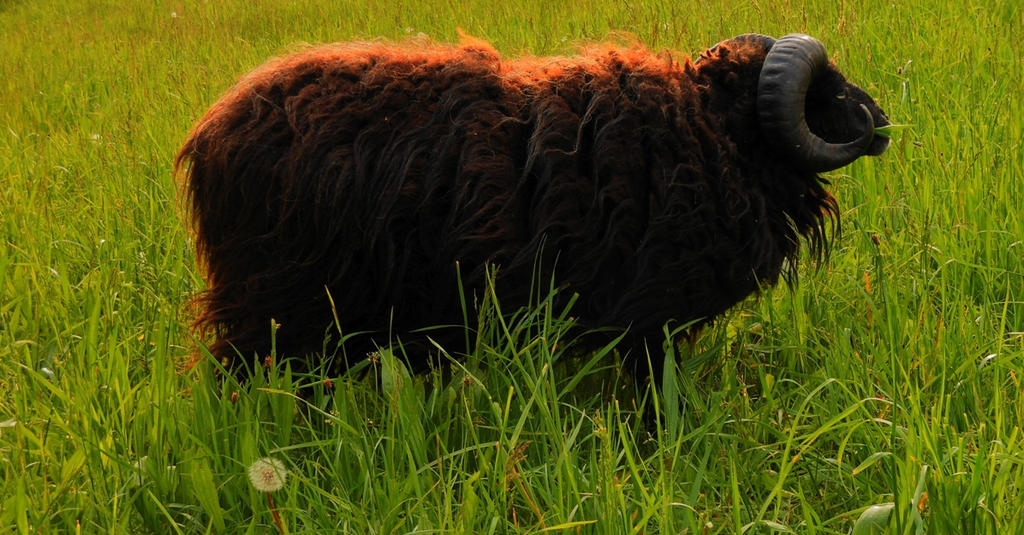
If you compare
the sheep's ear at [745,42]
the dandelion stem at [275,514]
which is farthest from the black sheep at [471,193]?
the dandelion stem at [275,514]

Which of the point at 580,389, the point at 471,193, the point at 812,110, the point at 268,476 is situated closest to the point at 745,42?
the point at 812,110

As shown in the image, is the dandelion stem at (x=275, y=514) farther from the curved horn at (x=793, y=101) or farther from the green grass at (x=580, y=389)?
the curved horn at (x=793, y=101)

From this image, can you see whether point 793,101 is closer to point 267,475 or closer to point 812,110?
point 812,110

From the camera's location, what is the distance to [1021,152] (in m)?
3.89

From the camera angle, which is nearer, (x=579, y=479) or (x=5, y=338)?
(x=579, y=479)

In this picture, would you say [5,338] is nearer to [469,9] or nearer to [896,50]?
[896,50]

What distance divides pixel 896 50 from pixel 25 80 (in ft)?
22.5

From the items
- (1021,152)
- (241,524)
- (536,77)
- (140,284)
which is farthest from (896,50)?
(241,524)

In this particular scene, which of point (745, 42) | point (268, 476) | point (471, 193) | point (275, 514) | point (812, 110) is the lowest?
point (275, 514)

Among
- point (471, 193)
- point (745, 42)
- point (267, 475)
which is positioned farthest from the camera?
point (745, 42)

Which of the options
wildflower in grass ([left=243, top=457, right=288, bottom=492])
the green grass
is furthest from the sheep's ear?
wildflower in grass ([left=243, top=457, right=288, bottom=492])

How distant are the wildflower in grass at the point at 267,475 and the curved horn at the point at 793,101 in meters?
1.76

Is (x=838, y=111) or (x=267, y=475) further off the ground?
(x=838, y=111)

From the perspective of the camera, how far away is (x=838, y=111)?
9.74ft
